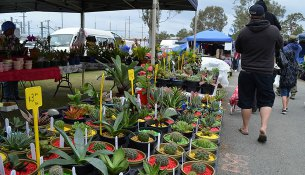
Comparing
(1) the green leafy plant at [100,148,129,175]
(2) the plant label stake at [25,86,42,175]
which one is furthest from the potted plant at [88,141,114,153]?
(2) the plant label stake at [25,86,42,175]

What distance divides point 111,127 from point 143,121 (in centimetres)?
68

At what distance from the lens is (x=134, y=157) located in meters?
2.17

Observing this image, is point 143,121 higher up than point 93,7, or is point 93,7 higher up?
point 93,7

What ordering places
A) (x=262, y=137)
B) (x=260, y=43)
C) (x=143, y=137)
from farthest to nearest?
(x=262, y=137), (x=260, y=43), (x=143, y=137)

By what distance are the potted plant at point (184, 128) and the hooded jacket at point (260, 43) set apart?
4.70 ft

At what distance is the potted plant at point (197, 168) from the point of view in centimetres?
209

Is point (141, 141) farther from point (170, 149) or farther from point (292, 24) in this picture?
point (292, 24)

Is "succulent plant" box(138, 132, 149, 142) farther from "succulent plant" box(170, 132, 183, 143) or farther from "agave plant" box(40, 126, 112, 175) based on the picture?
"agave plant" box(40, 126, 112, 175)

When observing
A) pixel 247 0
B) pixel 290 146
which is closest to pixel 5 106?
pixel 290 146

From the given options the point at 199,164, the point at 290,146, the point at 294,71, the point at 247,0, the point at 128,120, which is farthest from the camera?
the point at 247,0

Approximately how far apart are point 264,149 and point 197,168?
6.95ft

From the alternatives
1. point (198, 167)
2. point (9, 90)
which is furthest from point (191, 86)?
point (9, 90)

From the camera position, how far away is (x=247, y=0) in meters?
34.0

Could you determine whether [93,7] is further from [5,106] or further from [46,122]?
[46,122]
